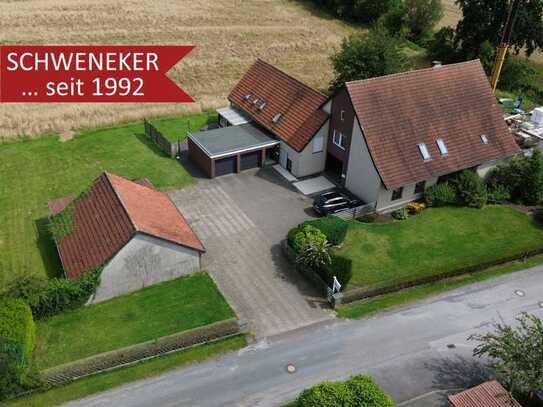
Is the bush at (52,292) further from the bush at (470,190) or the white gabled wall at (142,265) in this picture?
the bush at (470,190)

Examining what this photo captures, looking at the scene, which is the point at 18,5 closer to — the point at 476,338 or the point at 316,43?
the point at 316,43

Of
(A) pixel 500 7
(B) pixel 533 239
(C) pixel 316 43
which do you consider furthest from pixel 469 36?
(B) pixel 533 239

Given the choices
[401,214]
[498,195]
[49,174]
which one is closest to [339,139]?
[401,214]

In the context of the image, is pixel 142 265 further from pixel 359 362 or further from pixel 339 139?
pixel 339 139

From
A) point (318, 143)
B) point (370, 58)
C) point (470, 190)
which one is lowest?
point (470, 190)

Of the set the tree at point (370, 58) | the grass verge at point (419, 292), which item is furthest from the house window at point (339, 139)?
the tree at point (370, 58)
